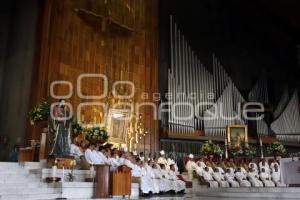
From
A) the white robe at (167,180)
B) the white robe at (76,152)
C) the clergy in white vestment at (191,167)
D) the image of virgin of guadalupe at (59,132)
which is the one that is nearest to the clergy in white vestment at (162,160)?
the white robe at (167,180)

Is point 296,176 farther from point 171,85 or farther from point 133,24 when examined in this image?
point 133,24

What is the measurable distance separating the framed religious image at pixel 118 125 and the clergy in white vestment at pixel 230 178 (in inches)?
142

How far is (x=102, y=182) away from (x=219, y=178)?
5338 mm

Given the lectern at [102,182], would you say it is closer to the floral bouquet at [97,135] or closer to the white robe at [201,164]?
the floral bouquet at [97,135]

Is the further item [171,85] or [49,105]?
[171,85]

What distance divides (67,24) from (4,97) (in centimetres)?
324

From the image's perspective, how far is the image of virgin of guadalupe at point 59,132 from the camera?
8969 millimetres

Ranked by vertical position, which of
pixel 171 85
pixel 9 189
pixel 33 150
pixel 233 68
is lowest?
pixel 9 189

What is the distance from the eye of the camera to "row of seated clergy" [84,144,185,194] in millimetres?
Answer: 9384

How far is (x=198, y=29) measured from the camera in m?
16.8

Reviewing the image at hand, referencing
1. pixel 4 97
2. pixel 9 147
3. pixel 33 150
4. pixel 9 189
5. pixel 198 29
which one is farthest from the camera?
pixel 198 29

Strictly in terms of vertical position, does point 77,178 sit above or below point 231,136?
below

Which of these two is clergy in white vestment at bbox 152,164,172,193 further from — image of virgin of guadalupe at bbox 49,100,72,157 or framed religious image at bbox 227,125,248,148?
framed religious image at bbox 227,125,248,148

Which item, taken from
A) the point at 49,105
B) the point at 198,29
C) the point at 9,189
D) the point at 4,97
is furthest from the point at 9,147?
the point at 198,29
